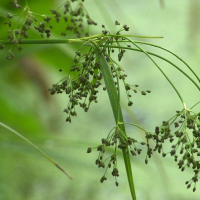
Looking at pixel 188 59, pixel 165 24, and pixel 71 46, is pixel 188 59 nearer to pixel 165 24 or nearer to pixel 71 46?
pixel 165 24

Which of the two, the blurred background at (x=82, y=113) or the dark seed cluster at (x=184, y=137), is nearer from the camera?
the dark seed cluster at (x=184, y=137)

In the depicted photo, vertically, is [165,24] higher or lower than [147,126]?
higher

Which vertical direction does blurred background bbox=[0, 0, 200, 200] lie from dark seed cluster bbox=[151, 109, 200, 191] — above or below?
above

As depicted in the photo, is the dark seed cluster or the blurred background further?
the blurred background

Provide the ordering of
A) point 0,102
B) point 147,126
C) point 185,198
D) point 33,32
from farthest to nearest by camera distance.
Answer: point 147,126
point 185,198
point 0,102
point 33,32

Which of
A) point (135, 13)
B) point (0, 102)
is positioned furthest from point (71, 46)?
point (135, 13)

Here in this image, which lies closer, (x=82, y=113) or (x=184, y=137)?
(x=184, y=137)

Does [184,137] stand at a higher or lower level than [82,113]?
lower

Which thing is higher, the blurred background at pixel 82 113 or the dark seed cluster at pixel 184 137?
the blurred background at pixel 82 113
